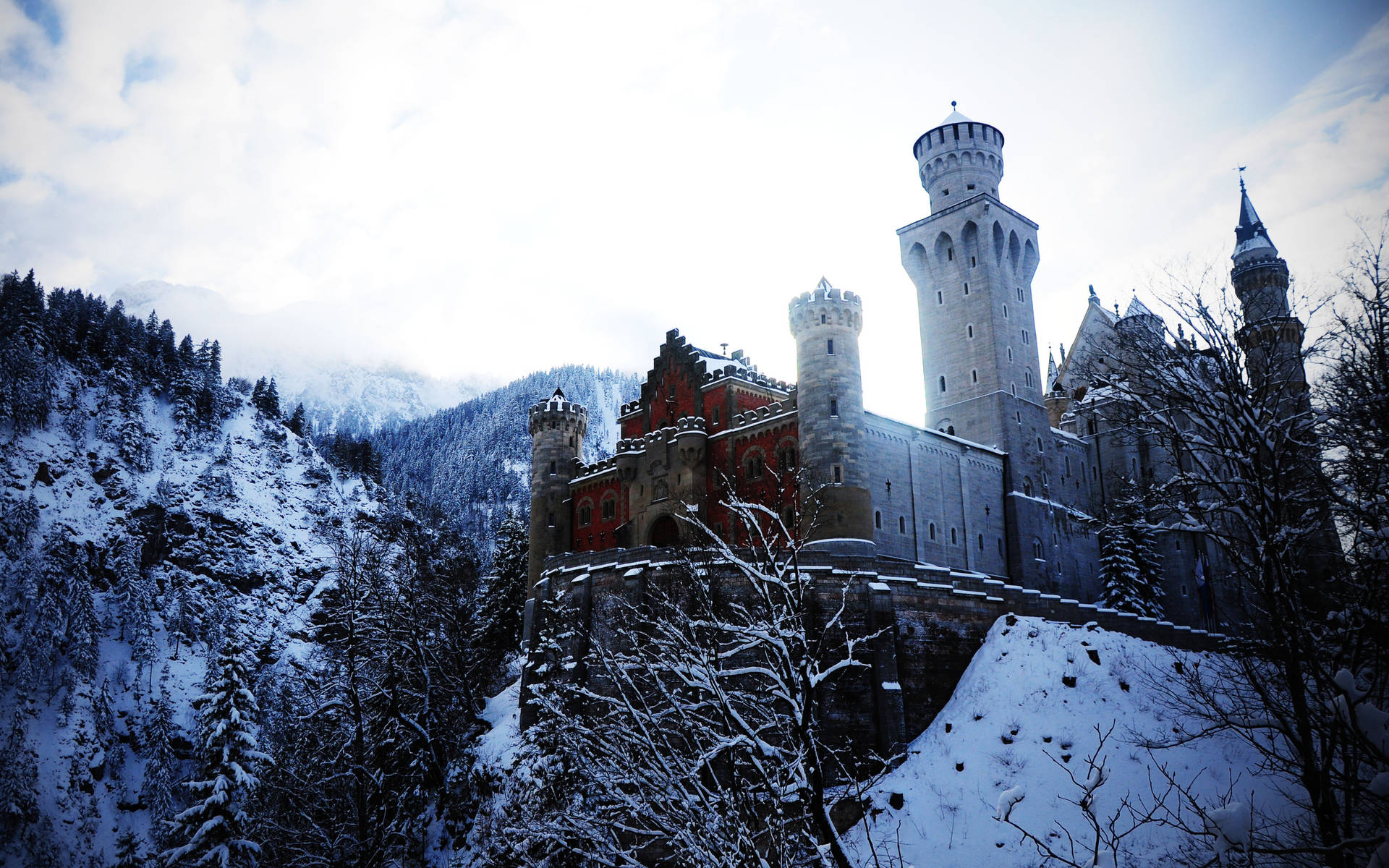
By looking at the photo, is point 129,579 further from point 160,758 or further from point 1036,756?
point 1036,756

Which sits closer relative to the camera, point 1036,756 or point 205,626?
point 1036,756

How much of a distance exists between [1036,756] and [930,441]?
64.4ft

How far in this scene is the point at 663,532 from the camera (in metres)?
44.0

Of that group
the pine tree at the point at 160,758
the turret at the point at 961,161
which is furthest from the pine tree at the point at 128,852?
the turret at the point at 961,161

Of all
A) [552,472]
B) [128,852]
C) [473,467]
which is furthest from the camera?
[473,467]

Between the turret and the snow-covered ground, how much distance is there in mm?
29663

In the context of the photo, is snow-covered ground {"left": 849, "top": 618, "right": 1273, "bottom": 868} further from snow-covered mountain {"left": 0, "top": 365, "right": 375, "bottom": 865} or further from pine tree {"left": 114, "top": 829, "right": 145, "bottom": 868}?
snow-covered mountain {"left": 0, "top": 365, "right": 375, "bottom": 865}

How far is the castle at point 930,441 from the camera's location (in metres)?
38.4

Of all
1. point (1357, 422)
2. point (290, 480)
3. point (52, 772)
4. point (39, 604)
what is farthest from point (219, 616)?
point (1357, 422)

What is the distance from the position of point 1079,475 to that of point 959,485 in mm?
13794

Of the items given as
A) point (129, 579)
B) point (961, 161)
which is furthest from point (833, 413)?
point (129, 579)

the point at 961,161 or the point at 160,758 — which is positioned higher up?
the point at 961,161

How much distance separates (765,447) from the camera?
40.7 m

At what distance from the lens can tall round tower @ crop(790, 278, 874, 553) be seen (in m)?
35.9
